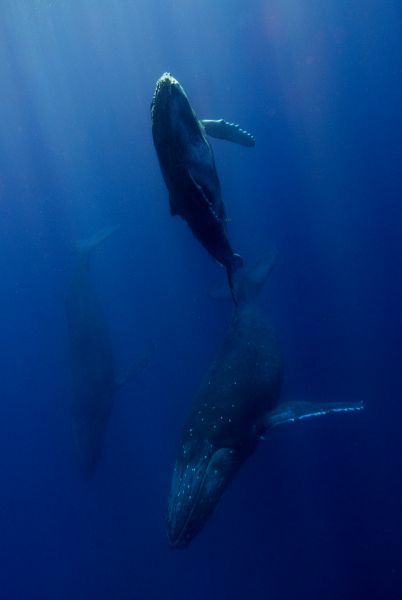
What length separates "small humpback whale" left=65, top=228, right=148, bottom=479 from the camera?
13234 mm

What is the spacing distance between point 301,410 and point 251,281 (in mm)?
4500

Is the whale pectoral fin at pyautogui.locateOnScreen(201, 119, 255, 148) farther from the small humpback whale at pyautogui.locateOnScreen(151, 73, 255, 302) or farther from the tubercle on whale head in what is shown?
the tubercle on whale head

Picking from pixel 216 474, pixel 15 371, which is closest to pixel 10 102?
pixel 15 371

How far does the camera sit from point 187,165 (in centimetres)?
335

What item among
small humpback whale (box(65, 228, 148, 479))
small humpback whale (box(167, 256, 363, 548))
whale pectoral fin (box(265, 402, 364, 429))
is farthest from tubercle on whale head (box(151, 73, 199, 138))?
small humpback whale (box(65, 228, 148, 479))

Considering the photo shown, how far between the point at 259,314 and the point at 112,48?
3973 cm

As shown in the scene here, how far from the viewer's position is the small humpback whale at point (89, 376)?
521 inches

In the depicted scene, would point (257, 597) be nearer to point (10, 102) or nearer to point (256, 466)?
point (256, 466)

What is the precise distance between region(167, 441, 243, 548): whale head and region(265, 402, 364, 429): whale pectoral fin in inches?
33.5

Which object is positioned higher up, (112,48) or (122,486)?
(112,48)

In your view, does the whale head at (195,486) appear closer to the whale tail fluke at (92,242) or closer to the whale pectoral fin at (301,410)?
the whale pectoral fin at (301,410)

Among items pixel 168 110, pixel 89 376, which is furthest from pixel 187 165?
pixel 89 376

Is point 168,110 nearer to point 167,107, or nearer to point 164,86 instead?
point 167,107

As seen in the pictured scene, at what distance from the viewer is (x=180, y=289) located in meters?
19.7
